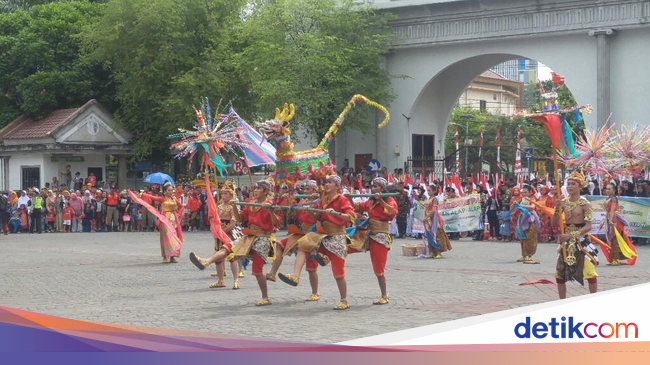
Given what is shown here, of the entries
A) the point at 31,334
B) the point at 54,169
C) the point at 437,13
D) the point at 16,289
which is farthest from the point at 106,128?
the point at 31,334

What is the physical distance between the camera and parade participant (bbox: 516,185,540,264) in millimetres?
21156

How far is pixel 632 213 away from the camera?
1016 inches

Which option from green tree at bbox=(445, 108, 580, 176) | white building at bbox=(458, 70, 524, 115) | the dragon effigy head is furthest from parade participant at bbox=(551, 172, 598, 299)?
white building at bbox=(458, 70, 524, 115)

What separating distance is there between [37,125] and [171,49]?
853 cm

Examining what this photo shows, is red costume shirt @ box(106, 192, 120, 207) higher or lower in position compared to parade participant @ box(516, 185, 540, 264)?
higher

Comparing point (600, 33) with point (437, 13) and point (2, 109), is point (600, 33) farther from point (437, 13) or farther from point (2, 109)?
point (2, 109)

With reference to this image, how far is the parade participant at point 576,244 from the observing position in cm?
1266

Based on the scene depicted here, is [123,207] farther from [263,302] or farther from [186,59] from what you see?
[263,302]

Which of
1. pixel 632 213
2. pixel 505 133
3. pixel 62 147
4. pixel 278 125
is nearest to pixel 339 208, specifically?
pixel 278 125

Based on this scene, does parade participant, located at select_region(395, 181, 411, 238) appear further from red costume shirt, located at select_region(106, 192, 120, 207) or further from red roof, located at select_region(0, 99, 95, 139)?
red roof, located at select_region(0, 99, 95, 139)

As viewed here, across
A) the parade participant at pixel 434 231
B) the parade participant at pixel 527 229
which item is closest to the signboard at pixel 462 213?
the parade participant at pixel 434 231

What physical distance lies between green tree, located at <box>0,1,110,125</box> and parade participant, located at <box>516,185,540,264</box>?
1070 inches

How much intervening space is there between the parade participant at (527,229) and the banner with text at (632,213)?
4651 millimetres

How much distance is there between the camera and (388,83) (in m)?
37.0
